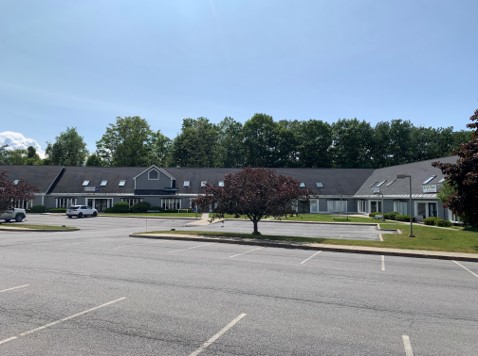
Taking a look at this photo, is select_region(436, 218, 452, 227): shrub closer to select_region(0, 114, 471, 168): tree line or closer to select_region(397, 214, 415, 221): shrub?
Answer: select_region(397, 214, 415, 221): shrub

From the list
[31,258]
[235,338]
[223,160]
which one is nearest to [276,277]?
[235,338]

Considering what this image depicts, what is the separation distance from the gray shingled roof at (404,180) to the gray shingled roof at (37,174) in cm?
4635

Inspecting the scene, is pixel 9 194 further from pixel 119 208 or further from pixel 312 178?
pixel 312 178

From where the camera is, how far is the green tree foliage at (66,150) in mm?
97000

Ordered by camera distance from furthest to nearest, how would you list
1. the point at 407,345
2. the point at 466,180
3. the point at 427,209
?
1. the point at 427,209
2. the point at 466,180
3. the point at 407,345

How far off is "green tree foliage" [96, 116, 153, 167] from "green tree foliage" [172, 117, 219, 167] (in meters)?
7.72

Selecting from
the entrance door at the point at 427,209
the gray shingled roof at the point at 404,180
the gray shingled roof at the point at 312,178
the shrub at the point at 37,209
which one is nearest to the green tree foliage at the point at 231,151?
the gray shingled roof at the point at 312,178

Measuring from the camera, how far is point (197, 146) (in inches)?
3516

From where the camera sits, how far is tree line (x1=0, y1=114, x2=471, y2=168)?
274 ft

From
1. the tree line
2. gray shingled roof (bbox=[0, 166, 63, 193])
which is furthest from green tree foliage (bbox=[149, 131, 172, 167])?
gray shingled roof (bbox=[0, 166, 63, 193])

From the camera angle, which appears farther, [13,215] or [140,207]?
[140,207]

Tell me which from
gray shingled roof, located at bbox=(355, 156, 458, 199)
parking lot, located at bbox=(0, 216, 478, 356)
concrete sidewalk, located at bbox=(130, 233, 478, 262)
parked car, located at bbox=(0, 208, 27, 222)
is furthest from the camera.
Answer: gray shingled roof, located at bbox=(355, 156, 458, 199)

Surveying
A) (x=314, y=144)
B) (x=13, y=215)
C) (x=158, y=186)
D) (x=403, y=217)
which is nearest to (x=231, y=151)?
(x=314, y=144)

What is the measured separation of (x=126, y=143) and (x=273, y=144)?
34.3 metres
